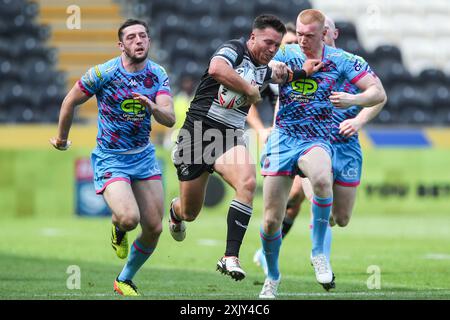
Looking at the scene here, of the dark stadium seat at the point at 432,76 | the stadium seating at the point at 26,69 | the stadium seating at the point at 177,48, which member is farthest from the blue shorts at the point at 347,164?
the dark stadium seat at the point at 432,76

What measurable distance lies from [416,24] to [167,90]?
19.4m

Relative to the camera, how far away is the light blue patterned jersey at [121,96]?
372 inches

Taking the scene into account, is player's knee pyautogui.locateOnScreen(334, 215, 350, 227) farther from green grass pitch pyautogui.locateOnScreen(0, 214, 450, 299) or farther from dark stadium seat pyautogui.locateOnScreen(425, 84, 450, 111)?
dark stadium seat pyautogui.locateOnScreen(425, 84, 450, 111)

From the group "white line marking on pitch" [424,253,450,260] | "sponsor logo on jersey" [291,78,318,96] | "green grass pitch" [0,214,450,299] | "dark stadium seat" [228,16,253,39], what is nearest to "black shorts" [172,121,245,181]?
"sponsor logo on jersey" [291,78,318,96]

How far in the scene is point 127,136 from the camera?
377 inches

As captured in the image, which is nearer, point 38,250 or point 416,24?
point 38,250

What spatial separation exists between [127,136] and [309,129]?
1667 millimetres

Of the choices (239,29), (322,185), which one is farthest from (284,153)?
(239,29)

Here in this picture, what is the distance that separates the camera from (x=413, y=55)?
Answer: 90.5 ft

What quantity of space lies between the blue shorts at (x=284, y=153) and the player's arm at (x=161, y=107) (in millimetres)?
1072

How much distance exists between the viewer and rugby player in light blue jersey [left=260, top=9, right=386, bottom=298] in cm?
955

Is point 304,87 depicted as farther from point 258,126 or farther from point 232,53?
point 258,126
